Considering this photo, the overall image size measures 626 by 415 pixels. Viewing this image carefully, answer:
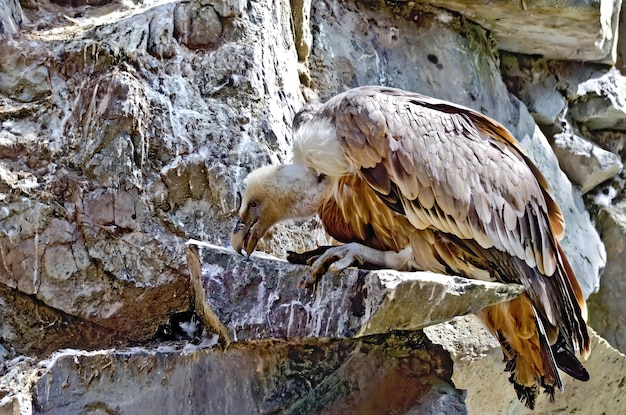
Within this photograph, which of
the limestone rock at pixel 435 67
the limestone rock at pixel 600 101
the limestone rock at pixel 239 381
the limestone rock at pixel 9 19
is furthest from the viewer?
the limestone rock at pixel 600 101

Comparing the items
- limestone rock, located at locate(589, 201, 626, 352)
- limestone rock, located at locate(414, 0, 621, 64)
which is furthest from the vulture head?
limestone rock, located at locate(589, 201, 626, 352)

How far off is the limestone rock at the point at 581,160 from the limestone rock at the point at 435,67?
0.16 m

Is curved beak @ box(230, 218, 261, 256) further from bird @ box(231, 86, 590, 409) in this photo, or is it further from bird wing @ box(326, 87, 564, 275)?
bird wing @ box(326, 87, 564, 275)

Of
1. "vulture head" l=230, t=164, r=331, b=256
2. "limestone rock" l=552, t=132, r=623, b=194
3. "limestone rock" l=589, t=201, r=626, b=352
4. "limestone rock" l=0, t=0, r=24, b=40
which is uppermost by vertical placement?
"limestone rock" l=0, t=0, r=24, b=40

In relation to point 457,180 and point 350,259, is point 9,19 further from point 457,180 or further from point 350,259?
point 457,180

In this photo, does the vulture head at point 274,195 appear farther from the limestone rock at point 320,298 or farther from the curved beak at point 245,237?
the limestone rock at point 320,298

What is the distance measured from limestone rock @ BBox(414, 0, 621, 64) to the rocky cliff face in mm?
14

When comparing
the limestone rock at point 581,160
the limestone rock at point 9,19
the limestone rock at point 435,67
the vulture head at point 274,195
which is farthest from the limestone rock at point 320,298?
the limestone rock at point 581,160

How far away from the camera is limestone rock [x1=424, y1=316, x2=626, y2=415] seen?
302 cm

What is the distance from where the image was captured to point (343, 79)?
3898 millimetres

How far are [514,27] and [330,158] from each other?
2164 millimetres

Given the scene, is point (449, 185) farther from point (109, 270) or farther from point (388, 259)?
point (109, 270)

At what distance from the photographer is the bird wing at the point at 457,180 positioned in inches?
95.4

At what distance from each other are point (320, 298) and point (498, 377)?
1.24 m
